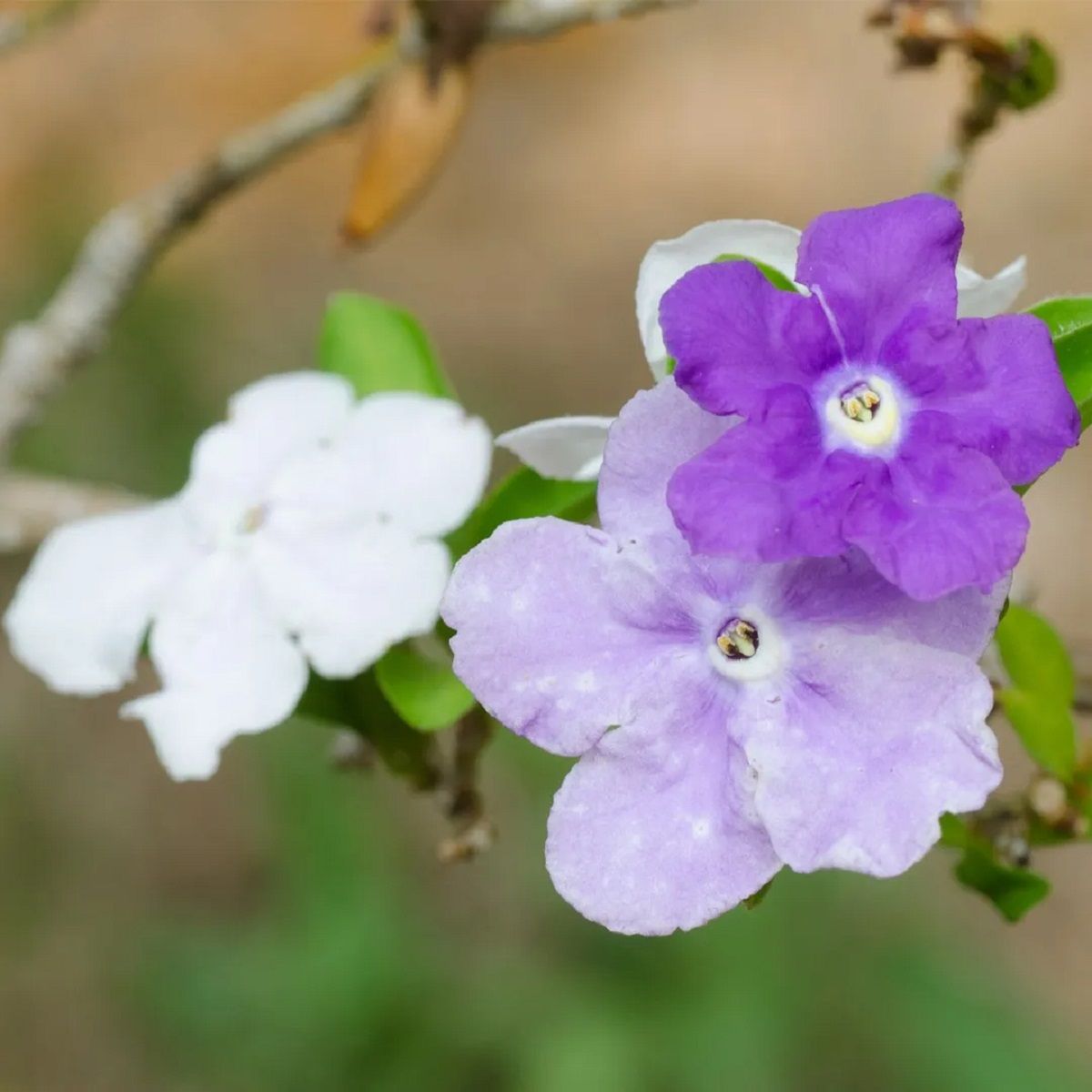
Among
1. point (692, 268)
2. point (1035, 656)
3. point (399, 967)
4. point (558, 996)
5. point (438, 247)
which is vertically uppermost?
point (692, 268)

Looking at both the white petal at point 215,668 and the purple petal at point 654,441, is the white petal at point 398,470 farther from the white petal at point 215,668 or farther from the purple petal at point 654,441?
the purple petal at point 654,441

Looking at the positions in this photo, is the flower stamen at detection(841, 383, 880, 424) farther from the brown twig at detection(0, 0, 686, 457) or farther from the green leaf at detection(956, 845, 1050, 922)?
the brown twig at detection(0, 0, 686, 457)

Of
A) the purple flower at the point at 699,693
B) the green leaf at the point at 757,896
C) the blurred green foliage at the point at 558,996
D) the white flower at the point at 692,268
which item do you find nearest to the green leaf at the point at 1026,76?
the white flower at the point at 692,268

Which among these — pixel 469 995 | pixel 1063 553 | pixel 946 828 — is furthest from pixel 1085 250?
pixel 946 828

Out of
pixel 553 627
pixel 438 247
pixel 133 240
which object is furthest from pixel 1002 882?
pixel 438 247

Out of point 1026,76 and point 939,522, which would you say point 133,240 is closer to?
point 1026,76

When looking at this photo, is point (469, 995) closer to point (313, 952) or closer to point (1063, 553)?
point (313, 952)
